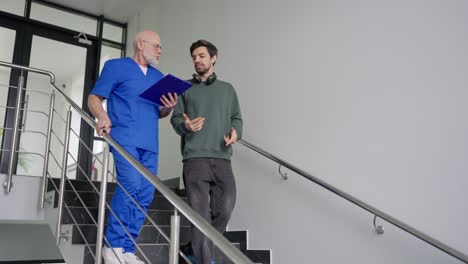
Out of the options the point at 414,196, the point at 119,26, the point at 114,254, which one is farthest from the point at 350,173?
the point at 119,26

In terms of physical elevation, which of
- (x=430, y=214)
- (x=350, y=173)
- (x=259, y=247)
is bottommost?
(x=259, y=247)

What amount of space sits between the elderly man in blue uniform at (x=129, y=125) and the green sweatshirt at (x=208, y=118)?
0.11 meters

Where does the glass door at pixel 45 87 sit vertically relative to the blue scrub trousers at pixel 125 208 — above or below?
above

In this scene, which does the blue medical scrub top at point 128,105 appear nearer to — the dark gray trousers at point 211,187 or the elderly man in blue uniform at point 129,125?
the elderly man in blue uniform at point 129,125

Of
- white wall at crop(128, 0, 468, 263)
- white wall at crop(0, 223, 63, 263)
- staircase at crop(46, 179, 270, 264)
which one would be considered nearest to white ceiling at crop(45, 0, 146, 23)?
white wall at crop(128, 0, 468, 263)

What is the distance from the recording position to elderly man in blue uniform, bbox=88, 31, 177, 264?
1944 millimetres

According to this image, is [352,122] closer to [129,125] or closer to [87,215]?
[129,125]

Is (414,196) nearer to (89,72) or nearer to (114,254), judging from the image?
(114,254)

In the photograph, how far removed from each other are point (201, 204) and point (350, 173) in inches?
36.1

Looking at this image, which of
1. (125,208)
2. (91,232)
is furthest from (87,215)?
(125,208)

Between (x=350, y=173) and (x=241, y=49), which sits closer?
(x=350, y=173)

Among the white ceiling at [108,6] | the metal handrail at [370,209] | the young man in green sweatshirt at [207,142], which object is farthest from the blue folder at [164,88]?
the white ceiling at [108,6]

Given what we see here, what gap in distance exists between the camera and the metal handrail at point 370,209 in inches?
66.0

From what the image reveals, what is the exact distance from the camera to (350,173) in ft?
7.78
